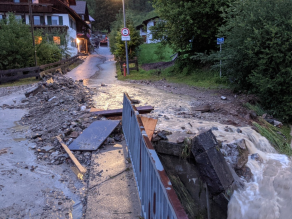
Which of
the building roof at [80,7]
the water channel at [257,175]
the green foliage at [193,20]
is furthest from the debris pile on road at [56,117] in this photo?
the building roof at [80,7]

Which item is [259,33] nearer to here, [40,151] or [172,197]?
[40,151]

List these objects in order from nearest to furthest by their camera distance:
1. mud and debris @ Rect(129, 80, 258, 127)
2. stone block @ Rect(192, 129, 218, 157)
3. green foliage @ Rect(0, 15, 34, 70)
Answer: stone block @ Rect(192, 129, 218, 157) → mud and debris @ Rect(129, 80, 258, 127) → green foliage @ Rect(0, 15, 34, 70)

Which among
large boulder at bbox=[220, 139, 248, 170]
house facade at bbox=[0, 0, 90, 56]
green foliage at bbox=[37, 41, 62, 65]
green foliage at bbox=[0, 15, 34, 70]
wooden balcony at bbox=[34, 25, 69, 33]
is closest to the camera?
large boulder at bbox=[220, 139, 248, 170]

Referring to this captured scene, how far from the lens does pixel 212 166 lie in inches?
217

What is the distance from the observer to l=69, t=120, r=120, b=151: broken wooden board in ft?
20.8

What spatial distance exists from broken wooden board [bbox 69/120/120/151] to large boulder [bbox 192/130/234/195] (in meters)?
2.37

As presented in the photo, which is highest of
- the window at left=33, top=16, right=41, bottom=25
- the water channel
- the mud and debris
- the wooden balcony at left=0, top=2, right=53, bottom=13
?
the wooden balcony at left=0, top=2, right=53, bottom=13

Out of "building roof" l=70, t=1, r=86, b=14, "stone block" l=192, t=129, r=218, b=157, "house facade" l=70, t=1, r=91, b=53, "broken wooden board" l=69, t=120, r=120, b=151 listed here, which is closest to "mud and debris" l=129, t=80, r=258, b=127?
"broken wooden board" l=69, t=120, r=120, b=151

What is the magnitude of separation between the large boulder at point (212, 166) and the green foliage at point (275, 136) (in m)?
3.05

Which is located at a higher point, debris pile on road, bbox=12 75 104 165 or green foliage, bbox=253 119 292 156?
debris pile on road, bbox=12 75 104 165

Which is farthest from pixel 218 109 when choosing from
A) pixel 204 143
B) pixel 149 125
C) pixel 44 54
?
pixel 44 54

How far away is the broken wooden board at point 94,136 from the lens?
20.8ft

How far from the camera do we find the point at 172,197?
2.18m

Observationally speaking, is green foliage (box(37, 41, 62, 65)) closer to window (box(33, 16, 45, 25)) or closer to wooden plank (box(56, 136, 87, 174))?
window (box(33, 16, 45, 25))
